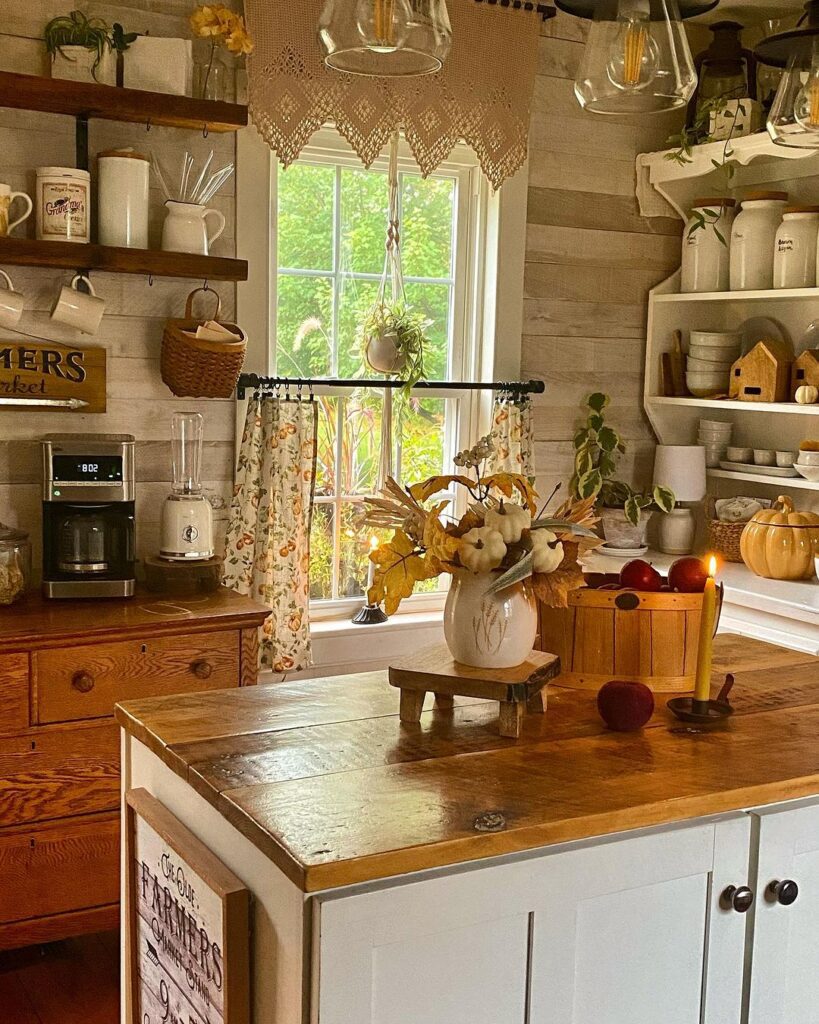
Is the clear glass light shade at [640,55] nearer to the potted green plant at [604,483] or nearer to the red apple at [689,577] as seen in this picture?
the red apple at [689,577]

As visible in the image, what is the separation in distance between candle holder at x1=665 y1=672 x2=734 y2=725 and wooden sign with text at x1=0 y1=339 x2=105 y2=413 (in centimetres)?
192

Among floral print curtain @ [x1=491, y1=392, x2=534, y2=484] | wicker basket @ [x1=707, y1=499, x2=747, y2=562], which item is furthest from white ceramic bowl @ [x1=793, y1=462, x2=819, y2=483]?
floral print curtain @ [x1=491, y1=392, x2=534, y2=484]

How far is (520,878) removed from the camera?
1470 millimetres

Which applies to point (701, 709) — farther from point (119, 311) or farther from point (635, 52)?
point (119, 311)

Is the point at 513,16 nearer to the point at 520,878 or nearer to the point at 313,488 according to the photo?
the point at 313,488

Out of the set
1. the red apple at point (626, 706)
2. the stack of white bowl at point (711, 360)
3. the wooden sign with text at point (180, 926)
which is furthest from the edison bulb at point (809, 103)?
the stack of white bowl at point (711, 360)

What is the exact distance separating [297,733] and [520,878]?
0.46 meters

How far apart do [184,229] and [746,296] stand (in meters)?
1.78

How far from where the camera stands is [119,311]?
3271mm

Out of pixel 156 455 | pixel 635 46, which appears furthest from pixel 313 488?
pixel 635 46

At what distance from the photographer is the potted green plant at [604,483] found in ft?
13.1

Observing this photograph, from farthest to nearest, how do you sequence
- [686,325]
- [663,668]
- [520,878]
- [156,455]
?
[686,325] → [156,455] → [663,668] → [520,878]

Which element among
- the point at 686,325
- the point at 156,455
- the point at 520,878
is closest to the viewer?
the point at 520,878


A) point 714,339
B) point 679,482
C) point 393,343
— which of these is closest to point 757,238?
point 714,339
